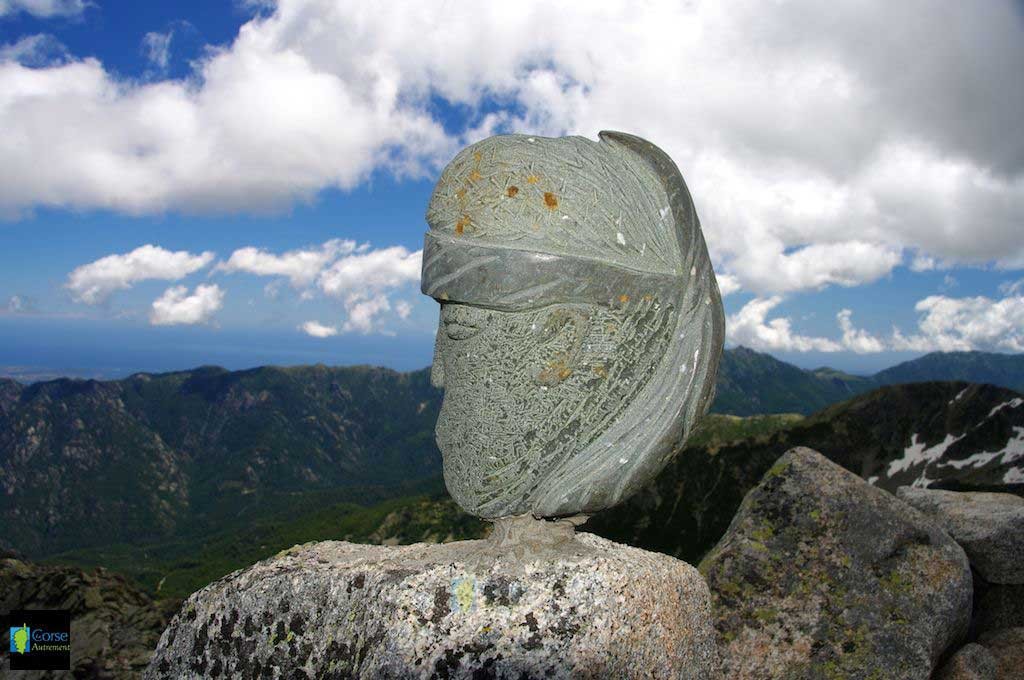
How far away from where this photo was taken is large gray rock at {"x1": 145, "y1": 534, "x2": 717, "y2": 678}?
404cm

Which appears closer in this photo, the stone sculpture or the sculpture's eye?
the stone sculpture

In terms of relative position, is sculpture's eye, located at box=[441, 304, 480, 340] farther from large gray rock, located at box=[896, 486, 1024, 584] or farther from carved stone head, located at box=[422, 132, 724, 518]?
large gray rock, located at box=[896, 486, 1024, 584]

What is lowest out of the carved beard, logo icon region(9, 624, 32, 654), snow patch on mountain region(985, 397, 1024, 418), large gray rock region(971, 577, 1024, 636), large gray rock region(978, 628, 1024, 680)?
large gray rock region(978, 628, 1024, 680)

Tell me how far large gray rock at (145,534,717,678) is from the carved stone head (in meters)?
0.61

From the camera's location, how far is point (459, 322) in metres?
4.96

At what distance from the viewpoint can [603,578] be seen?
437cm

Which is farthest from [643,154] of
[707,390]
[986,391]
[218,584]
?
[986,391]

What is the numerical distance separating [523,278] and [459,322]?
0.59 meters

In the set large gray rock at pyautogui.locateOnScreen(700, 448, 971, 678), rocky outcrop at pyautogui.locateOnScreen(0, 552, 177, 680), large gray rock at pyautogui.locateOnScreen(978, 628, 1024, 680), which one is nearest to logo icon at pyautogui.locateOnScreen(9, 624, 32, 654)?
rocky outcrop at pyautogui.locateOnScreen(0, 552, 177, 680)

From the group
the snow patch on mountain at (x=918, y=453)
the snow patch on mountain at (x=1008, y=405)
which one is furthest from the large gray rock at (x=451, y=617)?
the snow patch on mountain at (x=1008, y=405)

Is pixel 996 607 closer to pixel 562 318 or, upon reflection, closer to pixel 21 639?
pixel 562 318

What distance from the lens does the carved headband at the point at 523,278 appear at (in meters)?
4.72

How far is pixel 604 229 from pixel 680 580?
8.35ft

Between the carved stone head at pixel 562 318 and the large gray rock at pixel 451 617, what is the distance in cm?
61
